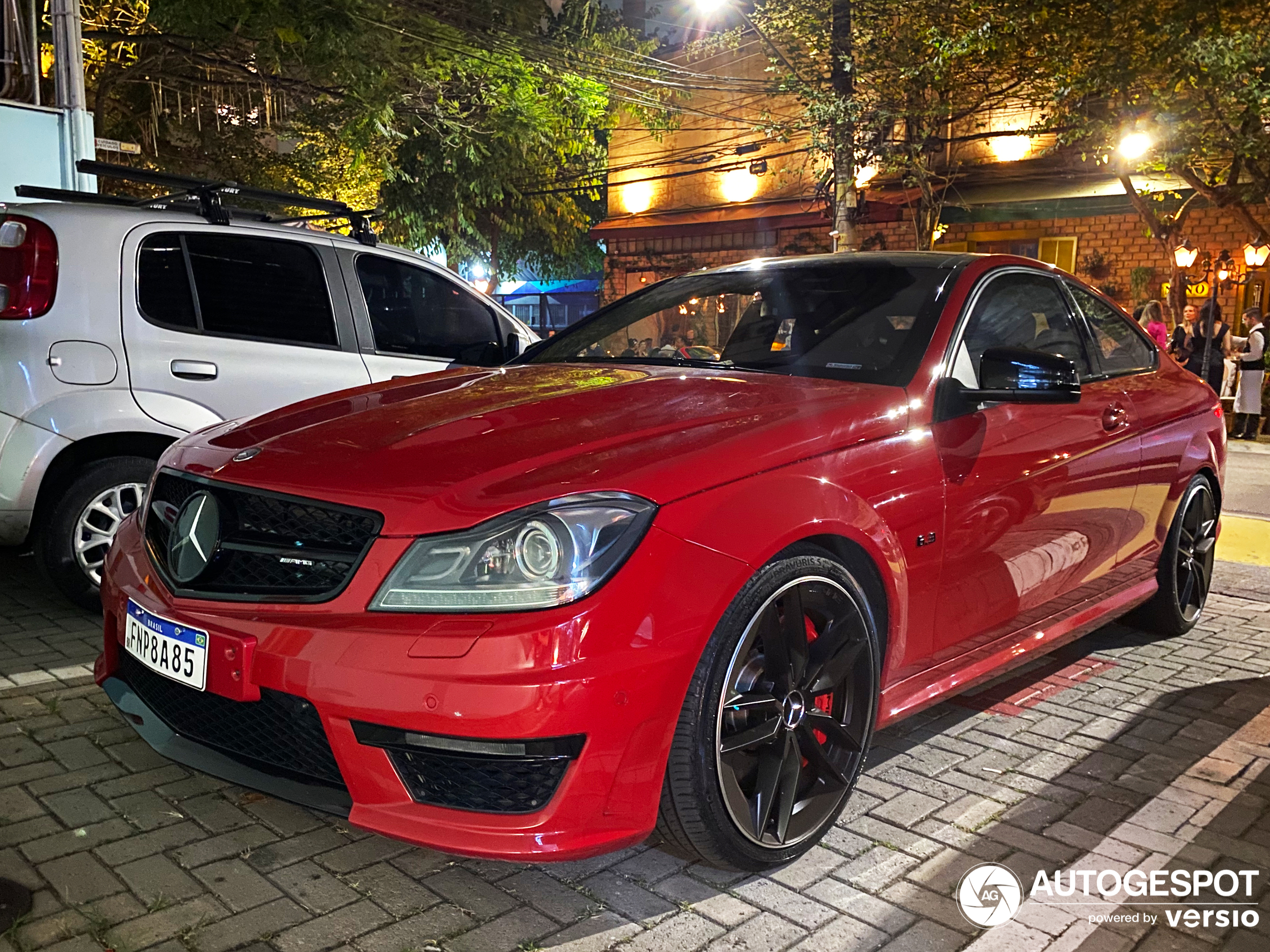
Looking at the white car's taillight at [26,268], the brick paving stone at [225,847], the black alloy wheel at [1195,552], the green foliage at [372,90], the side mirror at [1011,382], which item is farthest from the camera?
the green foliage at [372,90]

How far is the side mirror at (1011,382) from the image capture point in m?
3.24

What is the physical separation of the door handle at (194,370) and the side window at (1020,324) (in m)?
3.40

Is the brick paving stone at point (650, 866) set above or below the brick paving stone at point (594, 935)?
below

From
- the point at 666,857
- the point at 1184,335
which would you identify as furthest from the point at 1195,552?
the point at 1184,335

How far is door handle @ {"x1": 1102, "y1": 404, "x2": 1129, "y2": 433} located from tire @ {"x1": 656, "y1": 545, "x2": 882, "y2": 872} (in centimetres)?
157

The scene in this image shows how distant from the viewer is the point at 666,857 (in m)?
2.85

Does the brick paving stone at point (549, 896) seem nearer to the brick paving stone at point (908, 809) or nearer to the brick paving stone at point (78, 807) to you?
the brick paving stone at point (908, 809)

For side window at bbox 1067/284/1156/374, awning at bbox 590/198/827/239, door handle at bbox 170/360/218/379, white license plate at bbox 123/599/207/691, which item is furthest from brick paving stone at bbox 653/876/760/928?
awning at bbox 590/198/827/239

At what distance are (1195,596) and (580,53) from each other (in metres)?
15.0

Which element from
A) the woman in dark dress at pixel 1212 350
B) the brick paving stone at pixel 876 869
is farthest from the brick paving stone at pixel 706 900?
the woman in dark dress at pixel 1212 350

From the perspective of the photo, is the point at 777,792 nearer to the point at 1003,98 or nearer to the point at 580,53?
the point at 580,53

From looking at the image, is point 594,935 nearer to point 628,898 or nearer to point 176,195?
point 628,898

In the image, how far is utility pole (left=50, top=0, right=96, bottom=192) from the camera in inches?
316

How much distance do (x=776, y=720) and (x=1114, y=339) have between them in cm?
267
